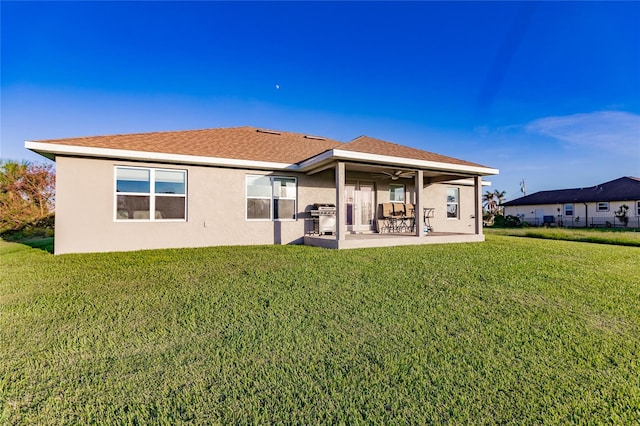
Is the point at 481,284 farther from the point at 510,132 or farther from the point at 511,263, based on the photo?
the point at 510,132

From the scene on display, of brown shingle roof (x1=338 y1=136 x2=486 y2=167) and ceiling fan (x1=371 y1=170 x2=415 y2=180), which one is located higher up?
brown shingle roof (x1=338 y1=136 x2=486 y2=167)

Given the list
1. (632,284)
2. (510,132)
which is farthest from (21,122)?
(510,132)

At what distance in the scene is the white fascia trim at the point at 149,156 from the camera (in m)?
7.03

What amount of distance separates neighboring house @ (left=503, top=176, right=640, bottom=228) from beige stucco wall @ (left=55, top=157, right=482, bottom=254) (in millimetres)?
28403

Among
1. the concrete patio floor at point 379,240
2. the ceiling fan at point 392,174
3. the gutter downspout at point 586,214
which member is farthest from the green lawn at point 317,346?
the gutter downspout at point 586,214

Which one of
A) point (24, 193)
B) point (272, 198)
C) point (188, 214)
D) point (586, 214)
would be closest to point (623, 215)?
point (586, 214)

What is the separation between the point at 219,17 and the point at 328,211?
876 cm

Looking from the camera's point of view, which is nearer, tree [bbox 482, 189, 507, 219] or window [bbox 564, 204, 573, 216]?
window [bbox 564, 204, 573, 216]

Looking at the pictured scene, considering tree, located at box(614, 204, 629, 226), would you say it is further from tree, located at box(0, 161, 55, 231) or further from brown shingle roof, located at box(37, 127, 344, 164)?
tree, located at box(0, 161, 55, 231)

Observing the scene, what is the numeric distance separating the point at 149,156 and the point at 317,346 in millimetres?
7505

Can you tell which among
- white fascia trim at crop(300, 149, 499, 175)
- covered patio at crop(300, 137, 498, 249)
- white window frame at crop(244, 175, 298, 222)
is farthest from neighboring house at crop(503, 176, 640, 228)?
white window frame at crop(244, 175, 298, 222)

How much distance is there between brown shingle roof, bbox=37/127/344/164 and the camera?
802cm

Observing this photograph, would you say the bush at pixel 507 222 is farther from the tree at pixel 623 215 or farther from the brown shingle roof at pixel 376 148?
the brown shingle roof at pixel 376 148

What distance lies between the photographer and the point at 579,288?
5.07m
